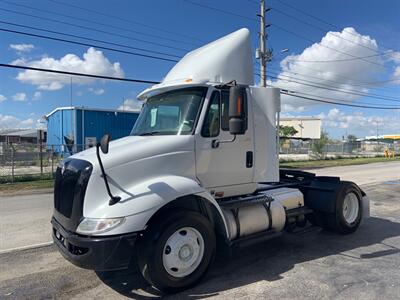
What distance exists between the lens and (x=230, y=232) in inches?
204

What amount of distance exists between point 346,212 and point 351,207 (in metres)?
0.16

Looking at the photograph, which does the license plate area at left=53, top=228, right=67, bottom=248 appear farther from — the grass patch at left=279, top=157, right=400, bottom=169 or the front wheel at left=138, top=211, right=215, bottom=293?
the grass patch at left=279, top=157, right=400, bottom=169

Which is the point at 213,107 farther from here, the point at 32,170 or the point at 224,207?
the point at 32,170

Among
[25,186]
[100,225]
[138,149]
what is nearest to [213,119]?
[138,149]

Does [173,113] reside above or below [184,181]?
above

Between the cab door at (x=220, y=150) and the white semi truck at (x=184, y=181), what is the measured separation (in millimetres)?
14

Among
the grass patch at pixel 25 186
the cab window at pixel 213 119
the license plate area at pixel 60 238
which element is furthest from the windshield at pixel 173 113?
the grass patch at pixel 25 186

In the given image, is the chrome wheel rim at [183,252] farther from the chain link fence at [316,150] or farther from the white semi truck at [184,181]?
the chain link fence at [316,150]

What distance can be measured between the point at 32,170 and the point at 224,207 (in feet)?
58.8

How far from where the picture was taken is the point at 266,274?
16.5 ft

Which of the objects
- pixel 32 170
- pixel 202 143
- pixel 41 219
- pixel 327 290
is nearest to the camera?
pixel 327 290

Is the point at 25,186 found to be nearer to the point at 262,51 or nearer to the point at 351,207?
the point at 351,207

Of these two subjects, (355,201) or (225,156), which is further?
(355,201)

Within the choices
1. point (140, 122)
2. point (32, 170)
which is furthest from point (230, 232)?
point (32, 170)
